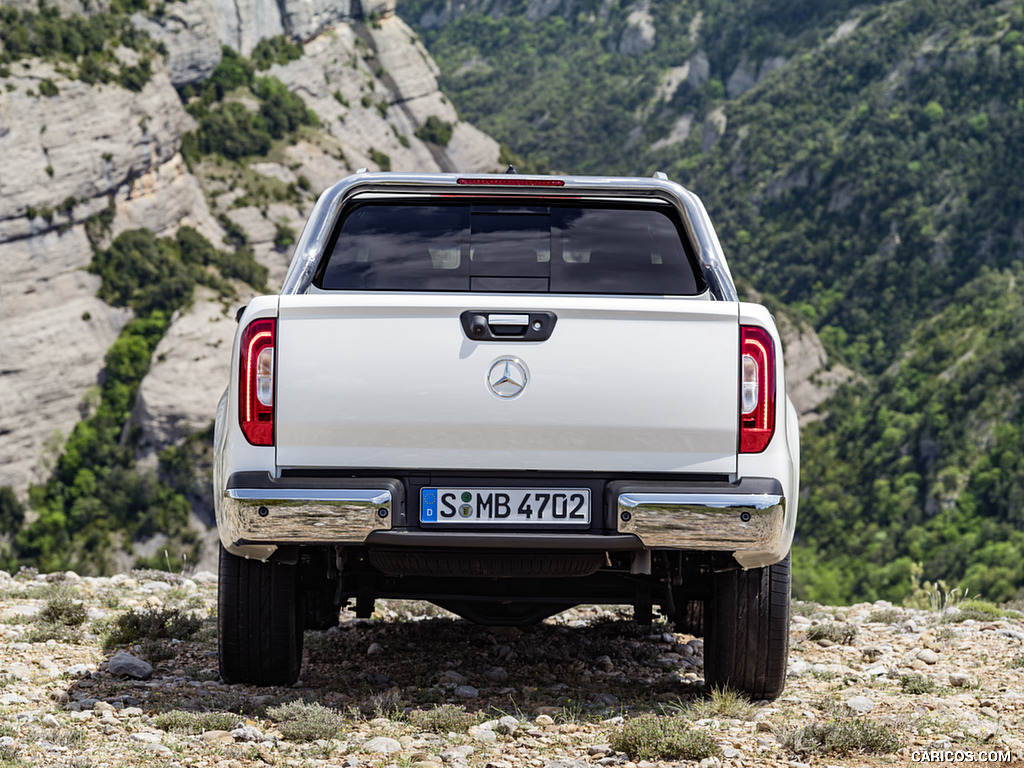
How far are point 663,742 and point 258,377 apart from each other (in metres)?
1.87

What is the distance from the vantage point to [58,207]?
236 ft

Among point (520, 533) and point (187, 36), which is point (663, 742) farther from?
point (187, 36)

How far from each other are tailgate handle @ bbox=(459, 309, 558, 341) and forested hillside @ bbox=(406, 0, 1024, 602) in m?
41.9

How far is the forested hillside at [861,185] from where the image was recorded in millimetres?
75188

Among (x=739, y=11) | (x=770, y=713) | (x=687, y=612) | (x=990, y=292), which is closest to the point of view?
(x=770, y=713)

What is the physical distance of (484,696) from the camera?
14.9 feet

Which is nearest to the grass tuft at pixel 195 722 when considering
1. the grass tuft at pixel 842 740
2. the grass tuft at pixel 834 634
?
the grass tuft at pixel 842 740

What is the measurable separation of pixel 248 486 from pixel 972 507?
7584cm

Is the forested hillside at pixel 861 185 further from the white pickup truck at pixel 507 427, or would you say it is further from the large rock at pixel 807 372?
the white pickup truck at pixel 507 427

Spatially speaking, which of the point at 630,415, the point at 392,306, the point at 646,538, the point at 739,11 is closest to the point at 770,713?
the point at 646,538

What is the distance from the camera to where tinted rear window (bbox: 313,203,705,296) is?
4484 mm

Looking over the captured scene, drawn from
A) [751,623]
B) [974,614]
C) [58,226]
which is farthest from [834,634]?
[58,226]

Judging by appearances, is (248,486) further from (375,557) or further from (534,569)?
(534,569)

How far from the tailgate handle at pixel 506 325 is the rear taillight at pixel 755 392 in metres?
0.68
